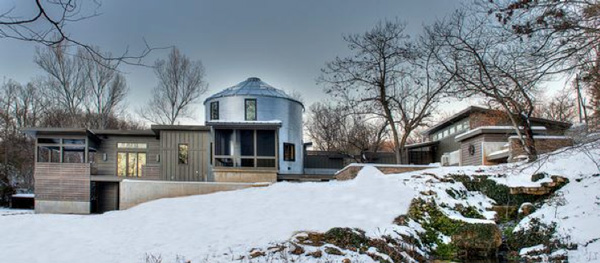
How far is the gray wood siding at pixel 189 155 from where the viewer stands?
20.2 metres

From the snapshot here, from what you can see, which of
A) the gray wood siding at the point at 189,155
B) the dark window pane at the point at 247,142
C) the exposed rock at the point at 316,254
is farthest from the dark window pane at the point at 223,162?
the exposed rock at the point at 316,254

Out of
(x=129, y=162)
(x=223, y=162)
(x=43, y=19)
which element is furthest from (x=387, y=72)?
(x=43, y=19)

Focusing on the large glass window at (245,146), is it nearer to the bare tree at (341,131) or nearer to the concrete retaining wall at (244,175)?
the concrete retaining wall at (244,175)

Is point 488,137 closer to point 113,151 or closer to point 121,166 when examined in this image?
point 121,166

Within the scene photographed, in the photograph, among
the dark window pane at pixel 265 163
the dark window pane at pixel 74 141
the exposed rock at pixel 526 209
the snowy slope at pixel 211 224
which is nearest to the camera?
the snowy slope at pixel 211 224

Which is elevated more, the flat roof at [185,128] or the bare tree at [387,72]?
the bare tree at [387,72]

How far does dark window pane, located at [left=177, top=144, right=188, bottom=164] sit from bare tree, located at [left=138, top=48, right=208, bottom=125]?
9863 millimetres

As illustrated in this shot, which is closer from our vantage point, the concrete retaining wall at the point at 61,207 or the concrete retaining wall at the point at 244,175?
the concrete retaining wall at the point at 244,175

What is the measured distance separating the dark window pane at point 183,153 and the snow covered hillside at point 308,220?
6.03m

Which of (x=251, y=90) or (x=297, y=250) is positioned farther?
(x=251, y=90)

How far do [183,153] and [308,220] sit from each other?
39.3 ft

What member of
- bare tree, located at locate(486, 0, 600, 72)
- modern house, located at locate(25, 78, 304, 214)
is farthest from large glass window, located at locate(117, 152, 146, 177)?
bare tree, located at locate(486, 0, 600, 72)

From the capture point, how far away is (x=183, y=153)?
2030 cm

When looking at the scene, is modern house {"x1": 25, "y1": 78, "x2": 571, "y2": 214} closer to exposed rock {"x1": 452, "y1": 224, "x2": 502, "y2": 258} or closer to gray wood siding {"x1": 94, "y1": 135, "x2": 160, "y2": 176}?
gray wood siding {"x1": 94, "y1": 135, "x2": 160, "y2": 176}
